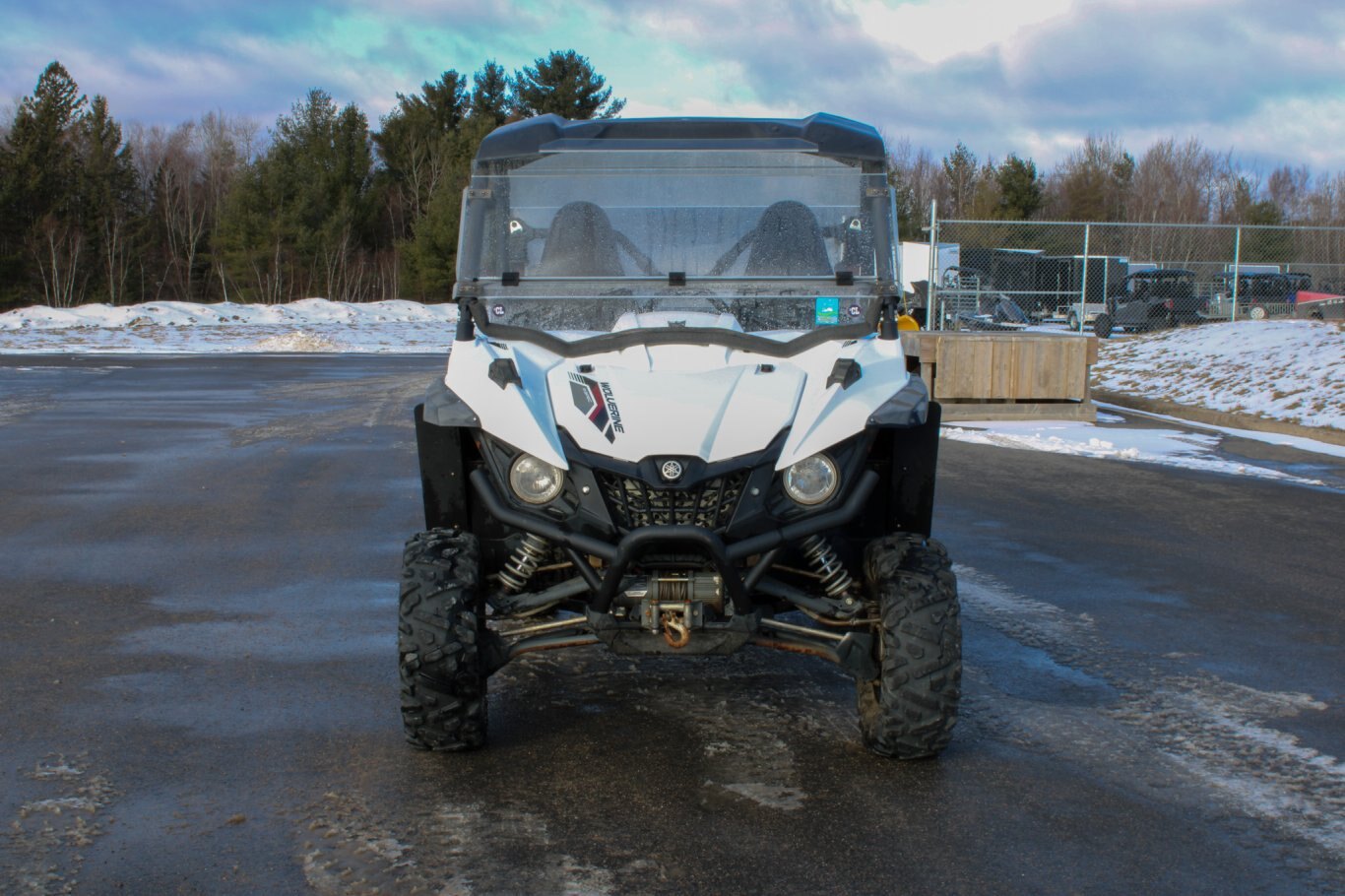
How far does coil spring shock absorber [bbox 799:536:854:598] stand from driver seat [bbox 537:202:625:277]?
1.51 m

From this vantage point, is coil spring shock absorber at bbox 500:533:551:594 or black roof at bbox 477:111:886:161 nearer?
coil spring shock absorber at bbox 500:533:551:594

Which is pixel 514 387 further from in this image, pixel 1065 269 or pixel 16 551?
pixel 1065 269

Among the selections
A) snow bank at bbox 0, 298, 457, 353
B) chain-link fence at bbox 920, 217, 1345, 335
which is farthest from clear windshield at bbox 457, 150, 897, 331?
snow bank at bbox 0, 298, 457, 353

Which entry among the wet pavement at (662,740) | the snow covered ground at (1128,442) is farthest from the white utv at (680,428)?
the snow covered ground at (1128,442)

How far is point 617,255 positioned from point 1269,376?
15.3 metres

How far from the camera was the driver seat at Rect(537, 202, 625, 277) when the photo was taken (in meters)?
5.58

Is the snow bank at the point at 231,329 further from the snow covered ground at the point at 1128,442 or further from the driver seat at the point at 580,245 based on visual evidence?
the driver seat at the point at 580,245

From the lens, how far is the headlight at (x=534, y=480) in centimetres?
454

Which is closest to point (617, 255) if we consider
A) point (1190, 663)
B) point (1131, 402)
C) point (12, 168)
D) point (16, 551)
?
point (1190, 663)

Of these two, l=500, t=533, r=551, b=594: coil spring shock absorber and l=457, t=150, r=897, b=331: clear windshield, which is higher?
l=457, t=150, r=897, b=331: clear windshield

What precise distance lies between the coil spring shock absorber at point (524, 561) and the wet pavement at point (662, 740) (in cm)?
63

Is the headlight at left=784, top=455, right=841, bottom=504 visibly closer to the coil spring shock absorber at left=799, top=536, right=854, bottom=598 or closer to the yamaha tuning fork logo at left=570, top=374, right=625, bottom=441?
the coil spring shock absorber at left=799, top=536, right=854, bottom=598

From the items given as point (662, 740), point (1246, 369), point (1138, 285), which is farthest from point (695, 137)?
point (1138, 285)

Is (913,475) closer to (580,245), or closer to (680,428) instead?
(680,428)
